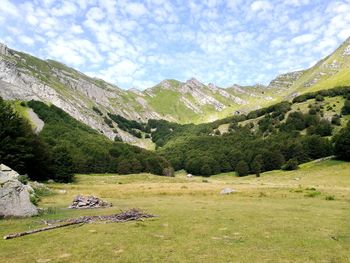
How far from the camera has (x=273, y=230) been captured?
2306 cm

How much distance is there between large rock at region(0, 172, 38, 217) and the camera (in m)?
29.0

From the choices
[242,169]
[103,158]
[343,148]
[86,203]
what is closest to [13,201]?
[86,203]

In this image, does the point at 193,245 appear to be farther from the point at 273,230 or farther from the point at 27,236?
the point at 27,236

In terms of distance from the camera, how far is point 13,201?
2961 centimetres

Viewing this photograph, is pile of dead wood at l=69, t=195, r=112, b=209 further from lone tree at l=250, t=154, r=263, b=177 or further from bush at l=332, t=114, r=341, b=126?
bush at l=332, t=114, r=341, b=126

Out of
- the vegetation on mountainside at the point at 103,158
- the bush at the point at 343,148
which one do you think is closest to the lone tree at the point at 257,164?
the bush at the point at 343,148

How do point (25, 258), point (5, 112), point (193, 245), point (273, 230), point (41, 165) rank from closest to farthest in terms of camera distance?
point (25, 258) → point (193, 245) → point (273, 230) → point (5, 112) → point (41, 165)

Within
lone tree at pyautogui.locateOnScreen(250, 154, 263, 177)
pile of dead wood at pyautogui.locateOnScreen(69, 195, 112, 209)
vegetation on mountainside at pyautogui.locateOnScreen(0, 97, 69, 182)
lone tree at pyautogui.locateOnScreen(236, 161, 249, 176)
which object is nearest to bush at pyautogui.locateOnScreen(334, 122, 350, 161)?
lone tree at pyautogui.locateOnScreen(250, 154, 263, 177)

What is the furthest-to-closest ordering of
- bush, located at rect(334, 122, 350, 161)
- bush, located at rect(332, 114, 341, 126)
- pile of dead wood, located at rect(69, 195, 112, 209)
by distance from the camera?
bush, located at rect(332, 114, 341, 126) → bush, located at rect(334, 122, 350, 161) → pile of dead wood, located at rect(69, 195, 112, 209)

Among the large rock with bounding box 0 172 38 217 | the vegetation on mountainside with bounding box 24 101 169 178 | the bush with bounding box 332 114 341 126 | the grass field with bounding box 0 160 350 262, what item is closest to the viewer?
the grass field with bounding box 0 160 350 262

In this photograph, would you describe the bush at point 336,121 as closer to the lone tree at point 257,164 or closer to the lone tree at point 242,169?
the lone tree at point 257,164

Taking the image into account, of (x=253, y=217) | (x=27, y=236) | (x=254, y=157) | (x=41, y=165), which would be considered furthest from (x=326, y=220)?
(x=254, y=157)

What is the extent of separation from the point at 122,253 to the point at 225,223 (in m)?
10.9

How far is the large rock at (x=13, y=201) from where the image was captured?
29.0 m
